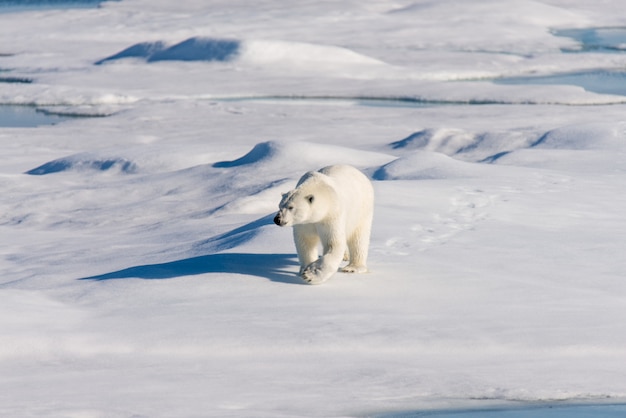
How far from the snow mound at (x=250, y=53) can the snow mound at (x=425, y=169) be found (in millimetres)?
11047

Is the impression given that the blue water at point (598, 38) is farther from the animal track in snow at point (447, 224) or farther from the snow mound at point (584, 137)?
the animal track in snow at point (447, 224)

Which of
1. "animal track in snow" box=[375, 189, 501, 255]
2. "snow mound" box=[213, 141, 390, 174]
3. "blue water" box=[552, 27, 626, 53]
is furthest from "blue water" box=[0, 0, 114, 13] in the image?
"animal track in snow" box=[375, 189, 501, 255]

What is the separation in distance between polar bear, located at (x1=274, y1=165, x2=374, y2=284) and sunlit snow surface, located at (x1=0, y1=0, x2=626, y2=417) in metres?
0.13

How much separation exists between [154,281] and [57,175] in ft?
20.3

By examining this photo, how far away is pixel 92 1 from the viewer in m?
40.6

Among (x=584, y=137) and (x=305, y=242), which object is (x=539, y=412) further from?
(x=584, y=137)

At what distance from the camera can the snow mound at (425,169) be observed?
9.68m

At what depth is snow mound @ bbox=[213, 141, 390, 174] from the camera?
10.8m

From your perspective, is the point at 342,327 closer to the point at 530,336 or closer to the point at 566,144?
the point at 530,336

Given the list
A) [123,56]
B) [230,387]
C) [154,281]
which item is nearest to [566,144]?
[154,281]

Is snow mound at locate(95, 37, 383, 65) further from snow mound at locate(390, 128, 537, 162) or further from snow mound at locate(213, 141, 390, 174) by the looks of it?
snow mound at locate(213, 141, 390, 174)

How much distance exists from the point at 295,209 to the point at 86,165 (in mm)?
7257

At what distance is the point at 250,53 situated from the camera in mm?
21859

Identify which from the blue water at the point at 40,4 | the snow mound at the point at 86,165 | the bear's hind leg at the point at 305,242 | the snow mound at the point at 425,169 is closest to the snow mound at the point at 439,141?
the snow mound at the point at 425,169
